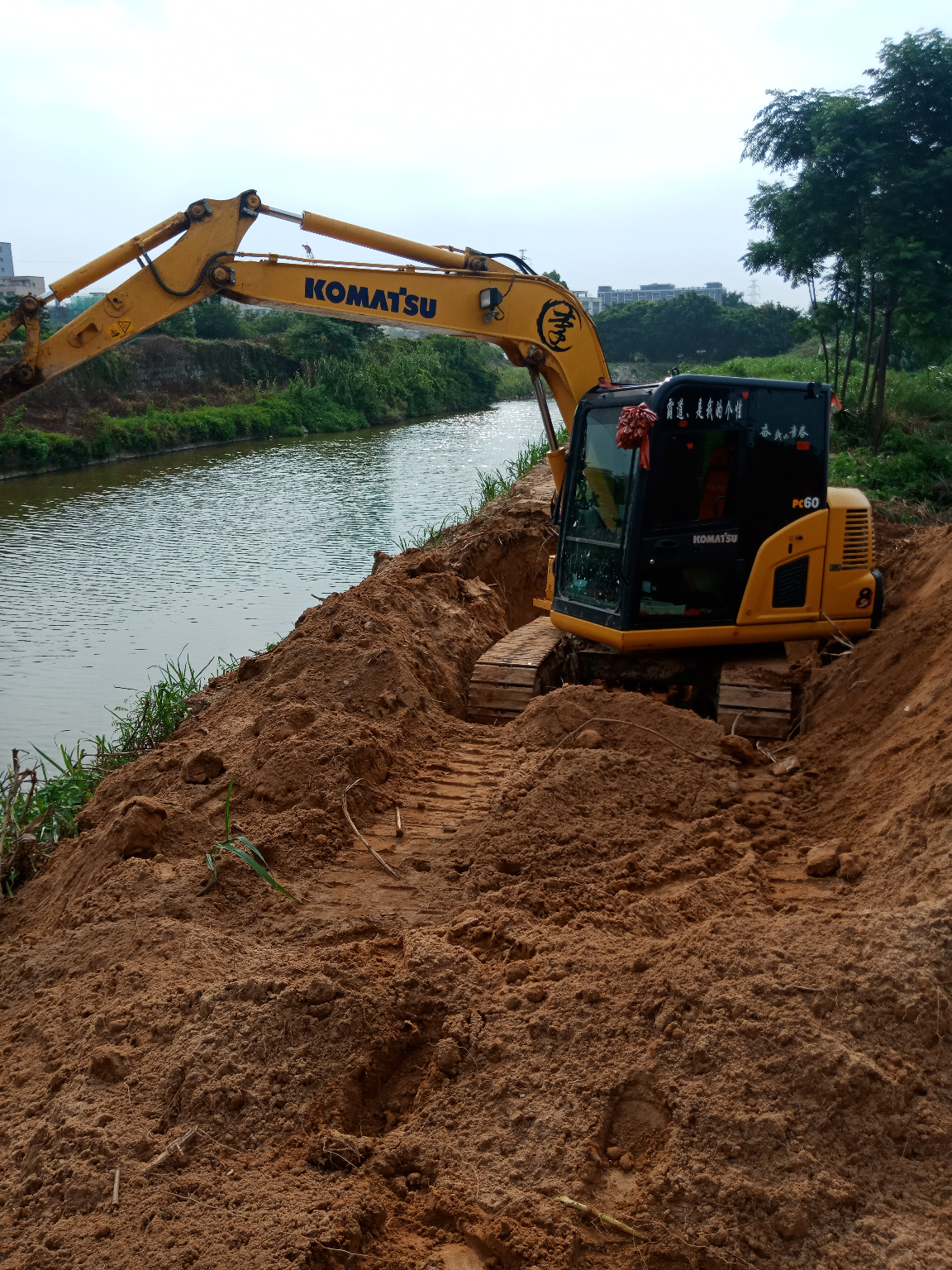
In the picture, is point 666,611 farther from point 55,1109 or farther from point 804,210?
point 804,210

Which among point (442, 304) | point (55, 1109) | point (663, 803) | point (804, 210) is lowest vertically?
point (55, 1109)

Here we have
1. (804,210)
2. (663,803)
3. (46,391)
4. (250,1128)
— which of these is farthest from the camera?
(46,391)

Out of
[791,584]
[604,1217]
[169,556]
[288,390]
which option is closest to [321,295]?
[791,584]

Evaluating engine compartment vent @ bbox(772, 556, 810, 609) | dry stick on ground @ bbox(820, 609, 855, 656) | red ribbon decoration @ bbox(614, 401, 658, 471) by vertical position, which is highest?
red ribbon decoration @ bbox(614, 401, 658, 471)

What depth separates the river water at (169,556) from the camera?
28.5ft

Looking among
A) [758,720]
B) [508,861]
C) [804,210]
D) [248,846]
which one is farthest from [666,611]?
[804,210]

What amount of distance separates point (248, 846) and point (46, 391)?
24.0 m

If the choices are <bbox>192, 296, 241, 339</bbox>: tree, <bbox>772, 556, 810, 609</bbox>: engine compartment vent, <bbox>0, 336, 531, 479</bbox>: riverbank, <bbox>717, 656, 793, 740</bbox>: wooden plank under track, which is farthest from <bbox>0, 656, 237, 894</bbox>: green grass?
<bbox>192, 296, 241, 339</bbox>: tree

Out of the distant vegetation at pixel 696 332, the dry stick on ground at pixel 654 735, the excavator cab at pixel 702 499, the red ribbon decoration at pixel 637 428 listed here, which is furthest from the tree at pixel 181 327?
the dry stick on ground at pixel 654 735

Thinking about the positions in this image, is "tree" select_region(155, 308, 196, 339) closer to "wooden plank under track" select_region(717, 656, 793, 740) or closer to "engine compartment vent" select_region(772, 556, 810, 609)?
"engine compartment vent" select_region(772, 556, 810, 609)

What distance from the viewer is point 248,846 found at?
438 centimetres

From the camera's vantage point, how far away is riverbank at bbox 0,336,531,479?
22984 mm

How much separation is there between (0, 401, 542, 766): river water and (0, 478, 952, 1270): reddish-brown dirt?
3.84 metres

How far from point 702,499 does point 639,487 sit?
0.40 meters
